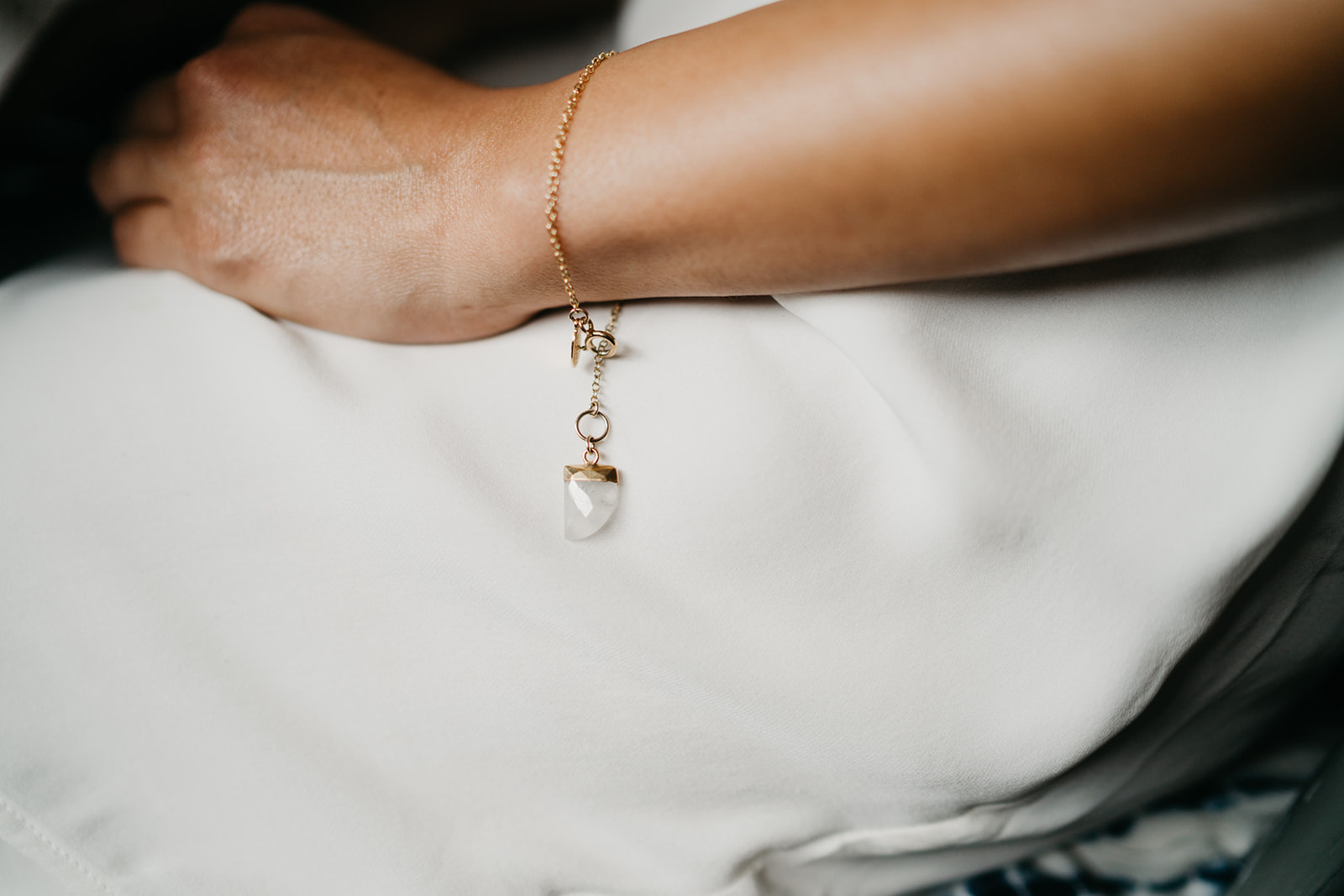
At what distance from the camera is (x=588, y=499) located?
566 mm

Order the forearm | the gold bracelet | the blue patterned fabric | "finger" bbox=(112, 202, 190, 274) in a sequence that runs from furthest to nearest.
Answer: the blue patterned fabric < "finger" bbox=(112, 202, 190, 274) < the gold bracelet < the forearm

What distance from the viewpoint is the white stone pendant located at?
0.56 meters

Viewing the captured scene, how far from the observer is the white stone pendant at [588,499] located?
1.85 feet

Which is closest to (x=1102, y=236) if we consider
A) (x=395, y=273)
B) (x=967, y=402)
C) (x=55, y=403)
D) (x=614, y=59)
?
(x=967, y=402)

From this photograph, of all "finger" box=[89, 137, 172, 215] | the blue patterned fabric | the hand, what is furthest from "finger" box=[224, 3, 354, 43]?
the blue patterned fabric

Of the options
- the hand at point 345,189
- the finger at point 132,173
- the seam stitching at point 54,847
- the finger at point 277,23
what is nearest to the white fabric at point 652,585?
the seam stitching at point 54,847

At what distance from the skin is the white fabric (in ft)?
0.27

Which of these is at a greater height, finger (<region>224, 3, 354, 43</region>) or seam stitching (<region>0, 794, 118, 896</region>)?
finger (<region>224, 3, 354, 43</region>)

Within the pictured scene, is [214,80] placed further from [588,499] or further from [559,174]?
[588,499]

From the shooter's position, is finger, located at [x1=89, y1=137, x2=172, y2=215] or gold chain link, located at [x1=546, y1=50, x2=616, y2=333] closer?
gold chain link, located at [x1=546, y1=50, x2=616, y2=333]

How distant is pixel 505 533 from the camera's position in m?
0.56

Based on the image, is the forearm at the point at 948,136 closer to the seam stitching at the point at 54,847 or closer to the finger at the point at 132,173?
the finger at the point at 132,173

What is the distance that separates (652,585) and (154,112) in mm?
728

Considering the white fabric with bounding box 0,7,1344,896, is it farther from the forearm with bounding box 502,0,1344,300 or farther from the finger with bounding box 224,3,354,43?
the finger with bounding box 224,3,354,43
